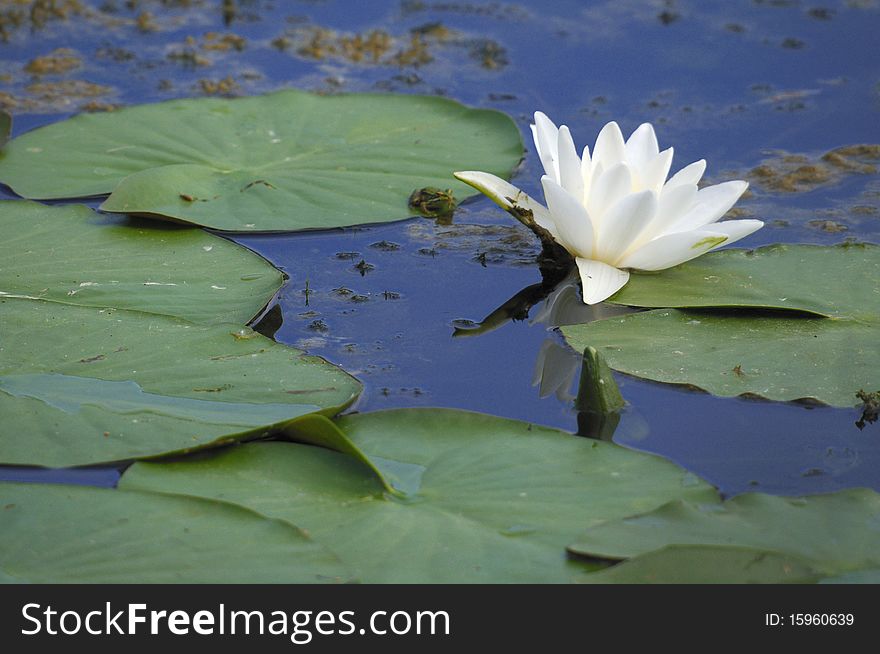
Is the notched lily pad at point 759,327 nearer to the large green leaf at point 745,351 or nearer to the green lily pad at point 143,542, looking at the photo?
the large green leaf at point 745,351

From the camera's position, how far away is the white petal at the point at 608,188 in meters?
2.88

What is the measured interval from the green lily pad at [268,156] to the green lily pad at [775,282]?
2.88ft

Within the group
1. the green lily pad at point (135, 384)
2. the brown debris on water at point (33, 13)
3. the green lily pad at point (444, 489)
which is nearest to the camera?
the green lily pad at point (444, 489)

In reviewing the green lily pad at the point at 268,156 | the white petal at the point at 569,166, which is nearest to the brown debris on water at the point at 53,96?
the green lily pad at the point at 268,156

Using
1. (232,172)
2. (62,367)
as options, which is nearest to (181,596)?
(62,367)

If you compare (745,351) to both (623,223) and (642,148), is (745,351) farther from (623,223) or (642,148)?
(642,148)

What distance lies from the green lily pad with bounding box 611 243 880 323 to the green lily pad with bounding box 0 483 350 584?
1.35 meters

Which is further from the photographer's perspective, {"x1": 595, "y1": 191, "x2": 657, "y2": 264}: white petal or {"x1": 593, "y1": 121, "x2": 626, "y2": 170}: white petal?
{"x1": 593, "y1": 121, "x2": 626, "y2": 170}: white petal

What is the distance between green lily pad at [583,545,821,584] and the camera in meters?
1.84

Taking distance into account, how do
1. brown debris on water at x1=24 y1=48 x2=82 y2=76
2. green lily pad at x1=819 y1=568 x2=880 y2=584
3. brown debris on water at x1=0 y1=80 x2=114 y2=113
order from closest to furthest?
1. green lily pad at x1=819 y1=568 x2=880 y2=584
2. brown debris on water at x1=0 y1=80 x2=114 y2=113
3. brown debris on water at x1=24 y1=48 x2=82 y2=76

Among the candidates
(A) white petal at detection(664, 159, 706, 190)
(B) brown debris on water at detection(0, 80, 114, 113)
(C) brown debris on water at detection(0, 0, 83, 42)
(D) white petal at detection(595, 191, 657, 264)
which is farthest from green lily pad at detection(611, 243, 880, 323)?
(C) brown debris on water at detection(0, 0, 83, 42)

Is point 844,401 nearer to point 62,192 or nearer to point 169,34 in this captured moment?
point 62,192

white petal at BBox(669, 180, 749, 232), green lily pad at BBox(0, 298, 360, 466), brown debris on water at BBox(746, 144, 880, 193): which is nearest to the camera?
green lily pad at BBox(0, 298, 360, 466)

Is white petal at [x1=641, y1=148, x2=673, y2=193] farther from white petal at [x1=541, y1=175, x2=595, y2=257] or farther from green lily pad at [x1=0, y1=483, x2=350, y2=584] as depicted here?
green lily pad at [x1=0, y1=483, x2=350, y2=584]
